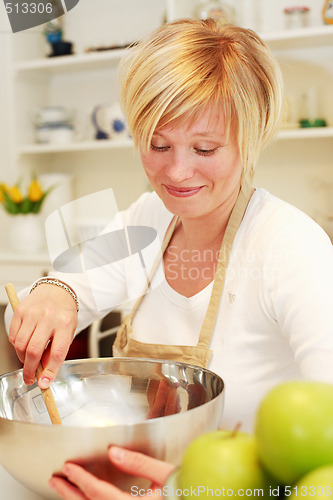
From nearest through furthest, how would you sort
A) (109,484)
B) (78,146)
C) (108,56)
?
(109,484), (108,56), (78,146)

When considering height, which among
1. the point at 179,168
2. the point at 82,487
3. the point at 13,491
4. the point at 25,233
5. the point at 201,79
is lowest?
the point at 25,233

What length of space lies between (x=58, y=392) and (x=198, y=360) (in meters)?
0.24

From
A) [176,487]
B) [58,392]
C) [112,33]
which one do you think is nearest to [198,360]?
[58,392]

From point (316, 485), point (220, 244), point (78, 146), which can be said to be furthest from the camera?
point (78, 146)

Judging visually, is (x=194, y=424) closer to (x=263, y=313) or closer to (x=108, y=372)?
(x=108, y=372)

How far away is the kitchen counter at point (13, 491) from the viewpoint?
0.53 metres

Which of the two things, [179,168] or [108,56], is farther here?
[108,56]

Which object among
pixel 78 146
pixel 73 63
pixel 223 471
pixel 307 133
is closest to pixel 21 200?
pixel 78 146

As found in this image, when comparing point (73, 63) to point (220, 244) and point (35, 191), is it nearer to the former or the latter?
point (35, 191)

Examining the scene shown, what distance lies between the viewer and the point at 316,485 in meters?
0.26

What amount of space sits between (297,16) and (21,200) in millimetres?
1314

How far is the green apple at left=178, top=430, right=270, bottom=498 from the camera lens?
29 centimetres

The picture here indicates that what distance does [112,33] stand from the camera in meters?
2.50

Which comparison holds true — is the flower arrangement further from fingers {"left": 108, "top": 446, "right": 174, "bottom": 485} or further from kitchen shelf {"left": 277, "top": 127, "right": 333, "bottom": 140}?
fingers {"left": 108, "top": 446, "right": 174, "bottom": 485}
